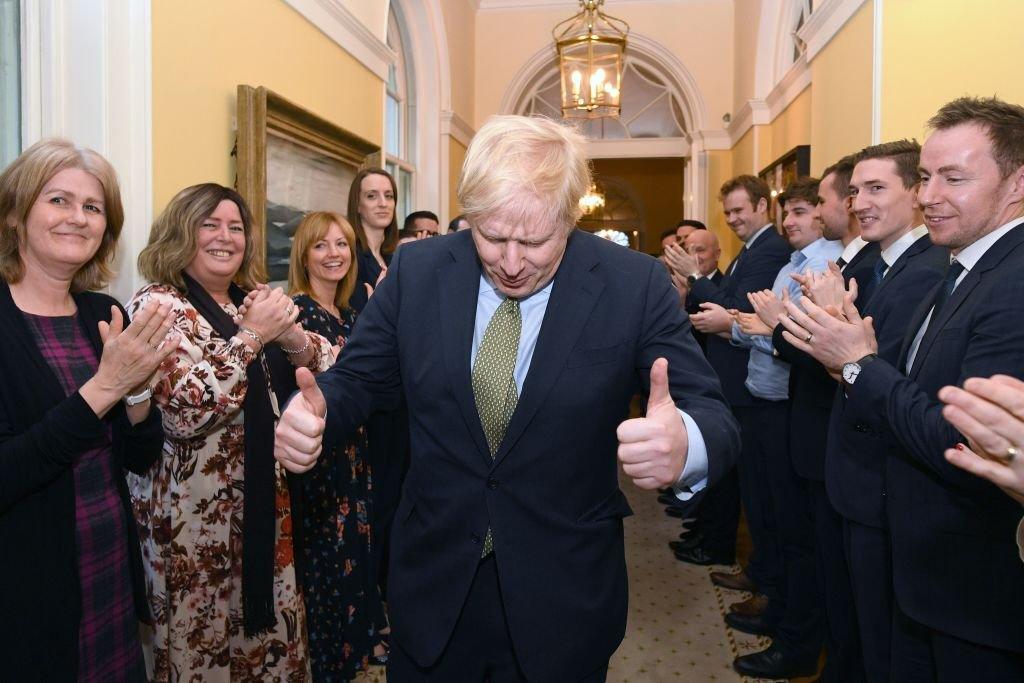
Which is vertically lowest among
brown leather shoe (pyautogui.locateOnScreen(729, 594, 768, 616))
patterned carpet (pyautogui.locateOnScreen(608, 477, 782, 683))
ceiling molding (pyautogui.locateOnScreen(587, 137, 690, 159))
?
patterned carpet (pyautogui.locateOnScreen(608, 477, 782, 683))

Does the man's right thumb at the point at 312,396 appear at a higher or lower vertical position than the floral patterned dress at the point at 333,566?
higher

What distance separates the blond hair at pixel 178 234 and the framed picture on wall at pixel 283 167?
22 centimetres

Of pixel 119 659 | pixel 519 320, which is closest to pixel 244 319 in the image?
pixel 119 659

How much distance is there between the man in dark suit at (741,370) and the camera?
3660 millimetres

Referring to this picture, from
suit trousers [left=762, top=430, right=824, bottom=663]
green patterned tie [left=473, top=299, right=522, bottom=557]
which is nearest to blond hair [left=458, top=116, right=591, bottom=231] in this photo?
green patterned tie [left=473, top=299, right=522, bottom=557]

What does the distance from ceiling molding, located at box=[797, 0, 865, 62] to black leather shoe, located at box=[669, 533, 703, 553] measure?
131 inches

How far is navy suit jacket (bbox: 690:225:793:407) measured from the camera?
12.6 feet

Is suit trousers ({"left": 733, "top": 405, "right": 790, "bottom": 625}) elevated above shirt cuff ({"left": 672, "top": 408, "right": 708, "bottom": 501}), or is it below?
below

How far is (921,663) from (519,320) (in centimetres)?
138

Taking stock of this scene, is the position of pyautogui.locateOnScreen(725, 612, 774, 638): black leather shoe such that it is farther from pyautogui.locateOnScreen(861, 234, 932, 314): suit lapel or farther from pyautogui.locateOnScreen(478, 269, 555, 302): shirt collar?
pyautogui.locateOnScreen(478, 269, 555, 302): shirt collar

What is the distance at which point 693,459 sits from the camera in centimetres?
129

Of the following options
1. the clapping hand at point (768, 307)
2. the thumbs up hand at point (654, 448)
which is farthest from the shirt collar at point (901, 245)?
the thumbs up hand at point (654, 448)

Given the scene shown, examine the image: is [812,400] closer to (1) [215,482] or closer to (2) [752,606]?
(2) [752,606]

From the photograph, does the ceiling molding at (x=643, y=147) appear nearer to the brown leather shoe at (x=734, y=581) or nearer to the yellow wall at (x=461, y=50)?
the yellow wall at (x=461, y=50)
